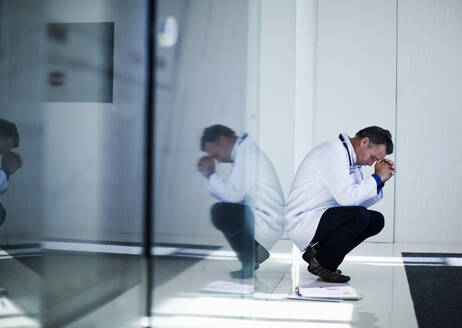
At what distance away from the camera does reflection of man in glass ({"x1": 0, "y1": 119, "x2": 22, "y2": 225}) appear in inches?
38.3

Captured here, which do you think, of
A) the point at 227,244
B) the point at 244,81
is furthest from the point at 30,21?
the point at 244,81

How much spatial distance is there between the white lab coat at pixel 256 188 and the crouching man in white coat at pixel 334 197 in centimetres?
12

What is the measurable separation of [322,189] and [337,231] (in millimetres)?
244

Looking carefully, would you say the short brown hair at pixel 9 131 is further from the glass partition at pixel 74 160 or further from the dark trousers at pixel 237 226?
the dark trousers at pixel 237 226

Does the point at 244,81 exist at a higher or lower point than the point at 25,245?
higher

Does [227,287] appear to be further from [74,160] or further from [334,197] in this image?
[334,197]

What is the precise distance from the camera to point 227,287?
212 centimetres

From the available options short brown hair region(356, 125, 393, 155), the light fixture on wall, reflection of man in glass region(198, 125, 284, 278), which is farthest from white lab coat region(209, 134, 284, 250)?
short brown hair region(356, 125, 393, 155)

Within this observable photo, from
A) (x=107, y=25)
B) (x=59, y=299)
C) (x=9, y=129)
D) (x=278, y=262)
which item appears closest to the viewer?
(x=9, y=129)

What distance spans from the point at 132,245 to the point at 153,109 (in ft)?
1.01

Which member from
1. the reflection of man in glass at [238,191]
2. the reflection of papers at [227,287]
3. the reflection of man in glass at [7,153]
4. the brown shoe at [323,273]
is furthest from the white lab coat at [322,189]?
the reflection of man in glass at [7,153]

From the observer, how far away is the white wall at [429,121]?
19.1 ft

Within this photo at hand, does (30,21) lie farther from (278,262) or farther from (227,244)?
(278,262)

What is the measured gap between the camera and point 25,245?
1055 mm
